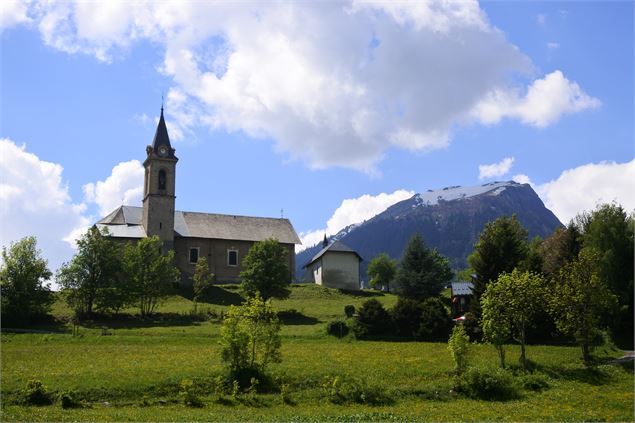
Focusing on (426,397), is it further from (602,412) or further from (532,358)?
(532,358)

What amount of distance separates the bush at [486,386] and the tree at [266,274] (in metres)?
34.1

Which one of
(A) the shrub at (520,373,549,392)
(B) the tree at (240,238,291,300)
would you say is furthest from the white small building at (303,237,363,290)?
(A) the shrub at (520,373,549,392)

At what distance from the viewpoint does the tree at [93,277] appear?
56.0 metres

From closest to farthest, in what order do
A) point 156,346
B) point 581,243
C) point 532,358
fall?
point 532,358
point 156,346
point 581,243

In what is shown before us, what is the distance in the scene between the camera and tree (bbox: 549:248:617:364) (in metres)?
37.8

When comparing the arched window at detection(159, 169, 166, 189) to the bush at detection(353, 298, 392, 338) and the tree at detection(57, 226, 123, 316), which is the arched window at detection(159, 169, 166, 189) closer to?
the tree at detection(57, 226, 123, 316)

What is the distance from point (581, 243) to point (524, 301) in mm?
15711

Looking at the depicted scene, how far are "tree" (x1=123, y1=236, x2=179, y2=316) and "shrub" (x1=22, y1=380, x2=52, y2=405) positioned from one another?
1221 inches

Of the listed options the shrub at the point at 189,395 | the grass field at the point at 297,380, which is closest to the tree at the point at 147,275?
the grass field at the point at 297,380

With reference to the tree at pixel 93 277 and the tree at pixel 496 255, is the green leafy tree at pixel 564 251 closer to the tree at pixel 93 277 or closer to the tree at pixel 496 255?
Answer: the tree at pixel 496 255

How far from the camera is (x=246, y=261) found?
65.9 m

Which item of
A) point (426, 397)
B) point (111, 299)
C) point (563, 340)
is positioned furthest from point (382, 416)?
point (111, 299)

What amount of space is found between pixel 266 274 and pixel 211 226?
74.4ft

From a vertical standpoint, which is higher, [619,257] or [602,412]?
[619,257]
